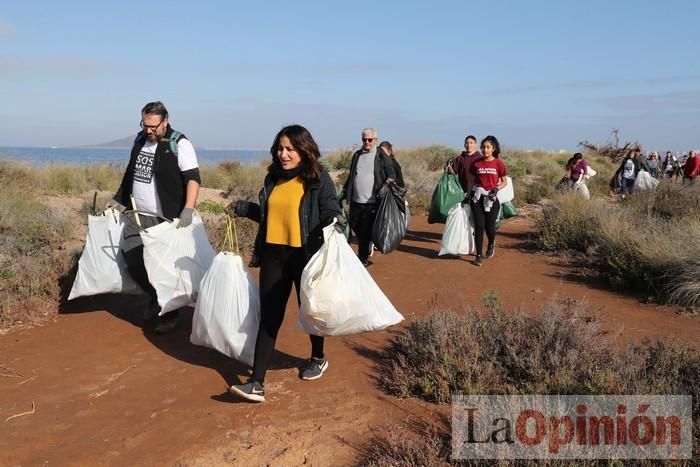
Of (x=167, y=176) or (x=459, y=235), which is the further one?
(x=459, y=235)

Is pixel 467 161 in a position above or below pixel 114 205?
above

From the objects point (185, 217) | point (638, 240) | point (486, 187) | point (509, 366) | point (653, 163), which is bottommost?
point (509, 366)

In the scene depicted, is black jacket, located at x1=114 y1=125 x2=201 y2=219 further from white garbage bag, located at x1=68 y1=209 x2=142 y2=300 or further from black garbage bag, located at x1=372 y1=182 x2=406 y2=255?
black garbage bag, located at x1=372 y1=182 x2=406 y2=255

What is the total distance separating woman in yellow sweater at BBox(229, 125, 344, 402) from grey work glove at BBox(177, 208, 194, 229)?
1129 millimetres

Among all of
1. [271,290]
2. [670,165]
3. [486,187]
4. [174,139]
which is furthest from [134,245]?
[670,165]

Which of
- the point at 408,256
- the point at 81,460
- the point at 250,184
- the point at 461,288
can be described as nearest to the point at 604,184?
the point at 250,184

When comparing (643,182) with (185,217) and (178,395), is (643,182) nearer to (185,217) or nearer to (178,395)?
(185,217)

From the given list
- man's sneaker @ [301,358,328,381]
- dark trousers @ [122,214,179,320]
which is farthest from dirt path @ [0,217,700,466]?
dark trousers @ [122,214,179,320]

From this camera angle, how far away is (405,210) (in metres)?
7.63

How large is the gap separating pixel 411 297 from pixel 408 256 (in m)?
2.34

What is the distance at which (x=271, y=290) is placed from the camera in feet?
12.8

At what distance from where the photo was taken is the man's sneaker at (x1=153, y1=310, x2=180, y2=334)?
5207 millimetres

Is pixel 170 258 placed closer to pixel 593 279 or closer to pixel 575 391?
pixel 575 391

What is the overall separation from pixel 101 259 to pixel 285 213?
2246 mm
